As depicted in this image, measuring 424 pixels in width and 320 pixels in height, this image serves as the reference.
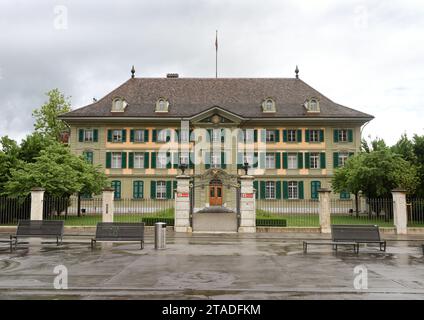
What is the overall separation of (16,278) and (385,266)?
8961 mm

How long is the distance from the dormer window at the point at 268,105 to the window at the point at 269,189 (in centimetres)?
711

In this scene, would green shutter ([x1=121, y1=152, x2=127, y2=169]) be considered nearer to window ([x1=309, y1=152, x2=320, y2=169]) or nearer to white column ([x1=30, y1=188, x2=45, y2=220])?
window ([x1=309, y1=152, x2=320, y2=169])

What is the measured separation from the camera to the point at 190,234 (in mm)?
19734

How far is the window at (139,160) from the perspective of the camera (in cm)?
3972

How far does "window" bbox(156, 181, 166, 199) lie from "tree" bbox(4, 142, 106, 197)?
8.54 m

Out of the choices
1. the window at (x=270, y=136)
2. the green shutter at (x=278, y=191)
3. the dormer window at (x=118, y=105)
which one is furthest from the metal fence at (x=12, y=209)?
the window at (x=270, y=136)

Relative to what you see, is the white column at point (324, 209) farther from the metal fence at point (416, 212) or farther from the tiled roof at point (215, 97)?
the tiled roof at point (215, 97)

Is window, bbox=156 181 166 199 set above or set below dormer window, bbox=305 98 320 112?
below

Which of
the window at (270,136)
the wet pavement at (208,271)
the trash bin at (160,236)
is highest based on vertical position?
the window at (270,136)

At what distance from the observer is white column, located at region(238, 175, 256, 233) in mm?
20719

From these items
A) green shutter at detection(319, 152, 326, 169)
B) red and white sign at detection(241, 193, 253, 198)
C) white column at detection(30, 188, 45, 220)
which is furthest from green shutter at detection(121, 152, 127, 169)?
red and white sign at detection(241, 193, 253, 198)

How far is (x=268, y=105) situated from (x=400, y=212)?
2157 cm

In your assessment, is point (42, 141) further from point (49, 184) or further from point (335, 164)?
point (335, 164)
